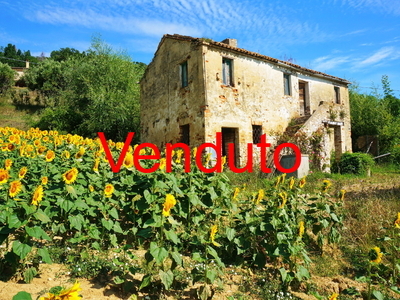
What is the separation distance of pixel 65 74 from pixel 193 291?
34.6 m

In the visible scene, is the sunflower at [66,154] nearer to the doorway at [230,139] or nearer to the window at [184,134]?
the window at [184,134]

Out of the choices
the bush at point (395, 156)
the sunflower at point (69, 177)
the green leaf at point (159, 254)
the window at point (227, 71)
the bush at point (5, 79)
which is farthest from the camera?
the bush at point (5, 79)

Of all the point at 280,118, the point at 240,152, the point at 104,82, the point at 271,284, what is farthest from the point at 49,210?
the point at 104,82

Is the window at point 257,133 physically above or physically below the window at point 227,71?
below

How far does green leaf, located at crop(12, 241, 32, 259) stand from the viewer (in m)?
2.68

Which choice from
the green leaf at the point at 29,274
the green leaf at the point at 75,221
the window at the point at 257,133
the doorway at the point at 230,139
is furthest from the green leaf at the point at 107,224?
the window at the point at 257,133

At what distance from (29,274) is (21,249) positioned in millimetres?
456

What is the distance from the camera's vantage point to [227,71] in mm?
13164

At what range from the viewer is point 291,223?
3547 mm

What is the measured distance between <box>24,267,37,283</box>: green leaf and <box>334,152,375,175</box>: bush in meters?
13.2

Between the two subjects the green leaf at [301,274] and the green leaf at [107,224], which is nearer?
the green leaf at [301,274]

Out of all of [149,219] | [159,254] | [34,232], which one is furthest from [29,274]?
[159,254]

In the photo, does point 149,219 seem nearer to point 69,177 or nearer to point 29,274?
point 69,177

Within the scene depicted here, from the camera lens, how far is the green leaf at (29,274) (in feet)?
9.82
